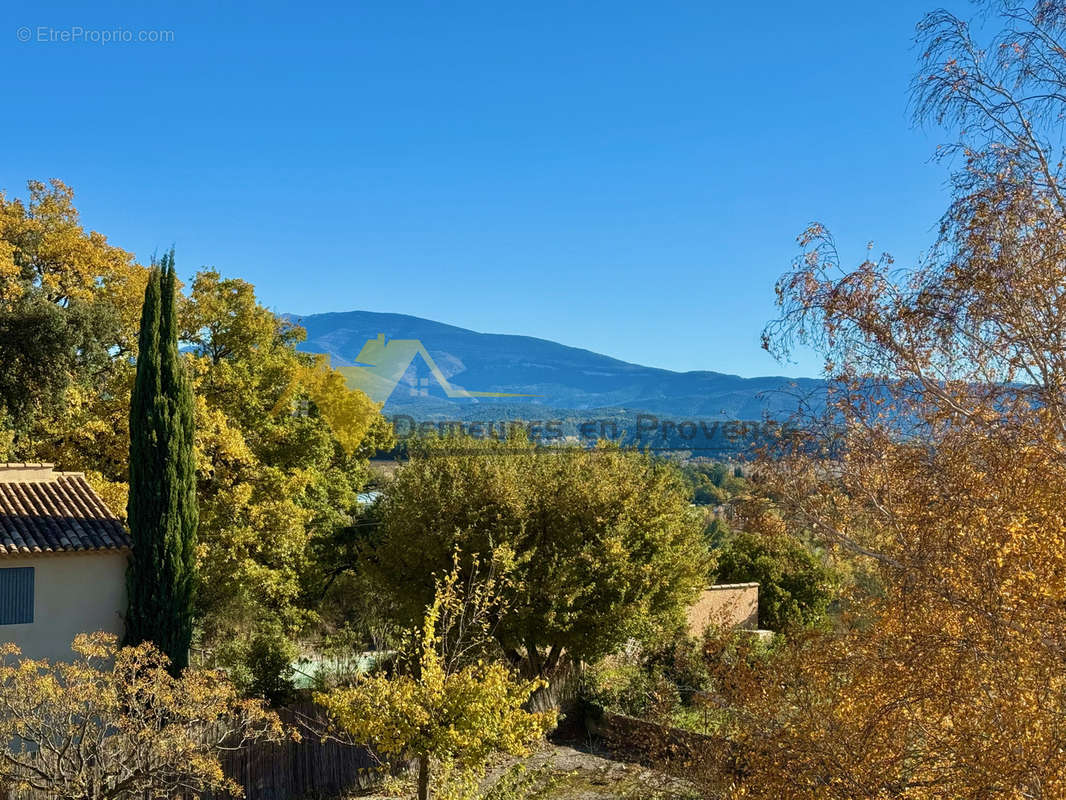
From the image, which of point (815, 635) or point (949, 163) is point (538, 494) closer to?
point (815, 635)

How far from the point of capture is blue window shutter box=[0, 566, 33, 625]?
13914mm

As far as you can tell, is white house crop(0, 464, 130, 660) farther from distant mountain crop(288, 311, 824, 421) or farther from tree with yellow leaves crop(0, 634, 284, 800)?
distant mountain crop(288, 311, 824, 421)

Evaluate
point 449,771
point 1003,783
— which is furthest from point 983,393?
point 449,771

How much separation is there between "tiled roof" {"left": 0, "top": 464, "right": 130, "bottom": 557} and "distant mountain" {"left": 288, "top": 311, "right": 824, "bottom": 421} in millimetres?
15877

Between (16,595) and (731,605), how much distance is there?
1662 centimetres

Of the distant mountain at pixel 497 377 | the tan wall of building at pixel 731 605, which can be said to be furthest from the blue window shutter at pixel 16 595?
the distant mountain at pixel 497 377

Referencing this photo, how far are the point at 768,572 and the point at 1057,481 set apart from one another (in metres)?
20.0

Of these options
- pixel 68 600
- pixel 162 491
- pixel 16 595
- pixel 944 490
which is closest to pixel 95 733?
pixel 16 595

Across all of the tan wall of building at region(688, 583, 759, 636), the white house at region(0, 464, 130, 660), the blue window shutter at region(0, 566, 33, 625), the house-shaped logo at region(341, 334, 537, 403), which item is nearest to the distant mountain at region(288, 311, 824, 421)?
the house-shaped logo at region(341, 334, 537, 403)

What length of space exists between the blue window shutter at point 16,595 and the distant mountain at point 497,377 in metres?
18.2

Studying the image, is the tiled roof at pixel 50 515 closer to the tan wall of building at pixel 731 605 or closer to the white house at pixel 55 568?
the white house at pixel 55 568

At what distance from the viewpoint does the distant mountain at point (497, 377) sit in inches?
2346

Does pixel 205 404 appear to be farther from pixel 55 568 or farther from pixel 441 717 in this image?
pixel 441 717

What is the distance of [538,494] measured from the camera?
17.8 metres
